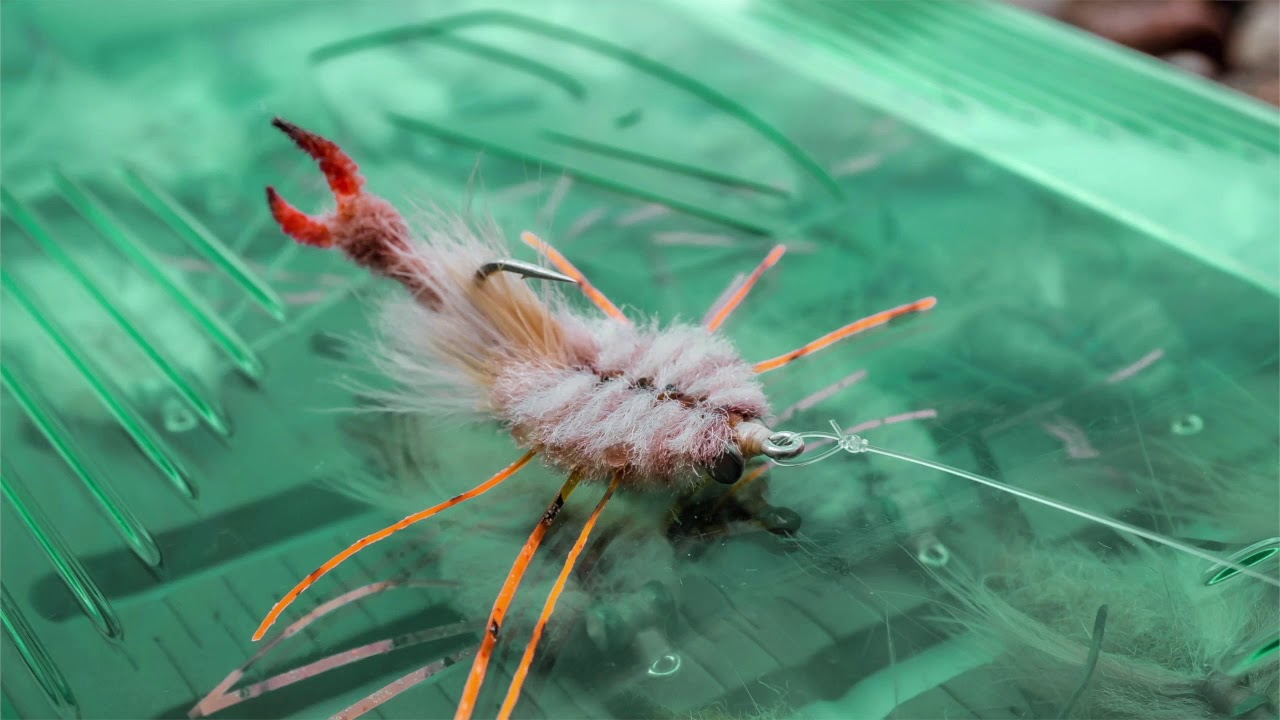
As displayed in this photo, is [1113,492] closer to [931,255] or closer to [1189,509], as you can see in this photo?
[1189,509]

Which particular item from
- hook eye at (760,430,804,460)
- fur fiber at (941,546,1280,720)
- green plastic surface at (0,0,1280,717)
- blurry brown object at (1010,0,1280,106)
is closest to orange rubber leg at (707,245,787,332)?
green plastic surface at (0,0,1280,717)

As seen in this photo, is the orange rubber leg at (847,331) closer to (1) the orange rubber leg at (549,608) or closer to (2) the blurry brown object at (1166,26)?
(1) the orange rubber leg at (549,608)

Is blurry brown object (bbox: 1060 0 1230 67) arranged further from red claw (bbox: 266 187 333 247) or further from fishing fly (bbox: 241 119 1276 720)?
red claw (bbox: 266 187 333 247)

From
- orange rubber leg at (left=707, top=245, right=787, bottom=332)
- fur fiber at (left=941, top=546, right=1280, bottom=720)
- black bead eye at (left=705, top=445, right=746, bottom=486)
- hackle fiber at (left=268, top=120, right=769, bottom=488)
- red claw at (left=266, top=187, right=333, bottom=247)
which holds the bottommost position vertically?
fur fiber at (left=941, top=546, right=1280, bottom=720)

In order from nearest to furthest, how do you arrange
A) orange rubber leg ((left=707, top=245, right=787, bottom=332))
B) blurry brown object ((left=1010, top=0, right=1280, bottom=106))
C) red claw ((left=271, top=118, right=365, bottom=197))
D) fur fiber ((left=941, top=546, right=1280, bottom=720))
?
fur fiber ((left=941, top=546, right=1280, bottom=720)), red claw ((left=271, top=118, right=365, bottom=197)), orange rubber leg ((left=707, top=245, right=787, bottom=332)), blurry brown object ((left=1010, top=0, right=1280, bottom=106))

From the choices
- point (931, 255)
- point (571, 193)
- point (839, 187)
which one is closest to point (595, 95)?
point (571, 193)

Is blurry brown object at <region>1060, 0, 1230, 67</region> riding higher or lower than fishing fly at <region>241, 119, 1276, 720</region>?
lower

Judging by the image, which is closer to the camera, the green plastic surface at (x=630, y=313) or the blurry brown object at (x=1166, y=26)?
the green plastic surface at (x=630, y=313)

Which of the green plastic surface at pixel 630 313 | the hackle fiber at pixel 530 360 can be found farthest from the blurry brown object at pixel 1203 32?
Answer: the hackle fiber at pixel 530 360

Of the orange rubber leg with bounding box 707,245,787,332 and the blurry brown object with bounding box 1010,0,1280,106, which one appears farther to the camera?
the blurry brown object with bounding box 1010,0,1280,106
